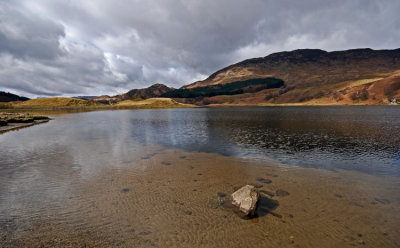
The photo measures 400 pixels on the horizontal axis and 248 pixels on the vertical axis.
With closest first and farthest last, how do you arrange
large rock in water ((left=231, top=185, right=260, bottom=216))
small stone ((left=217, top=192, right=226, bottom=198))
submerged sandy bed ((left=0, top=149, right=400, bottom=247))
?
submerged sandy bed ((left=0, top=149, right=400, bottom=247))
large rock in water ((left=231, top=185, right=260, bottom=216))
small stone ((left=217, top=192, right=226, bottom=198))

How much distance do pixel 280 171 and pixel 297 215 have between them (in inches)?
268

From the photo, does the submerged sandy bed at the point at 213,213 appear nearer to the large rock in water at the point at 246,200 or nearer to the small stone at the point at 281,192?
the small stone at the point at 281,192

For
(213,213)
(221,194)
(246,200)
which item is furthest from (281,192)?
(213,213)

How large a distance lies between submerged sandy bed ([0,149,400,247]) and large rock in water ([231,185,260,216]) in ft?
1.56

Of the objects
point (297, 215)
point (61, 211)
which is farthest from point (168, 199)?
point (297, 215)

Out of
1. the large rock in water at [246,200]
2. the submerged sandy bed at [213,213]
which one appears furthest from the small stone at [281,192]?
the large rock in water at [246,200]

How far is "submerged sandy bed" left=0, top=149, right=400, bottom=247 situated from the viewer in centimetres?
815

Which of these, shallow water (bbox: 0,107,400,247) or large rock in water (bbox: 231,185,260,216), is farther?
large rock in water (bbox: 231,185,260,216)

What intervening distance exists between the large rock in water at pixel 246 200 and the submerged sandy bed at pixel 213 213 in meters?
0.48

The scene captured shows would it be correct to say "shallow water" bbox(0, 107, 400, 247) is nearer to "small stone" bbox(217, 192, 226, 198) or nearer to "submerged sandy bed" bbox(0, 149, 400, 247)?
"submerged sandy bed" bbox(0, 149, 400, 247)

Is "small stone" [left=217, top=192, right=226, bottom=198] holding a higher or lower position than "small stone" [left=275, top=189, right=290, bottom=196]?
higher

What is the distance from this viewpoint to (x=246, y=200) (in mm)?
10133

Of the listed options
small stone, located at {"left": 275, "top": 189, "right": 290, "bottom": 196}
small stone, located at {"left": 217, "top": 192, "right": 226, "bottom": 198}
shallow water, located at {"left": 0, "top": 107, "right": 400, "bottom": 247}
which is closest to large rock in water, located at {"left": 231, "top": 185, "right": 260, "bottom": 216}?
shallow water, located at {"left": 0, "top": 107, "right": 400, "bottom": 247}

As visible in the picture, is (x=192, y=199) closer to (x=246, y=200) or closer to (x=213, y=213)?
(x=213, y=213)
